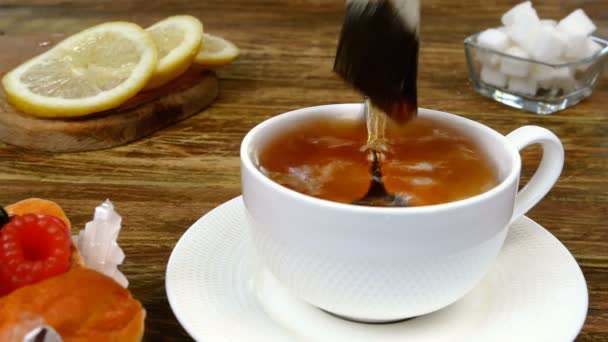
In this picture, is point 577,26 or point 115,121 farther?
point 577,26

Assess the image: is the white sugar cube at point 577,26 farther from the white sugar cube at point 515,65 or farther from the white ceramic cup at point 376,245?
the white ceramic cup at point 376,245

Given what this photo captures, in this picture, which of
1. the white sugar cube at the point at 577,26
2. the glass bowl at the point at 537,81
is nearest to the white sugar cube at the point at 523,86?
the glass bowl at the point at 537,81

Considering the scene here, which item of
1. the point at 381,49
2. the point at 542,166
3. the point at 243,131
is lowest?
the point at 243,131

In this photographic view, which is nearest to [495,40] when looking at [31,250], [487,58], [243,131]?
[487,58]

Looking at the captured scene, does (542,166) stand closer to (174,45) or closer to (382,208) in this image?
(382,208)

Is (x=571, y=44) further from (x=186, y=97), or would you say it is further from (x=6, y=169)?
(x=6, y=169)

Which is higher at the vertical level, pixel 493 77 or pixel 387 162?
pixel 387 162

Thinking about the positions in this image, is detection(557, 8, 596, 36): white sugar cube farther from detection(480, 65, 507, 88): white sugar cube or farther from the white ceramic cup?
the white ceramic cup
